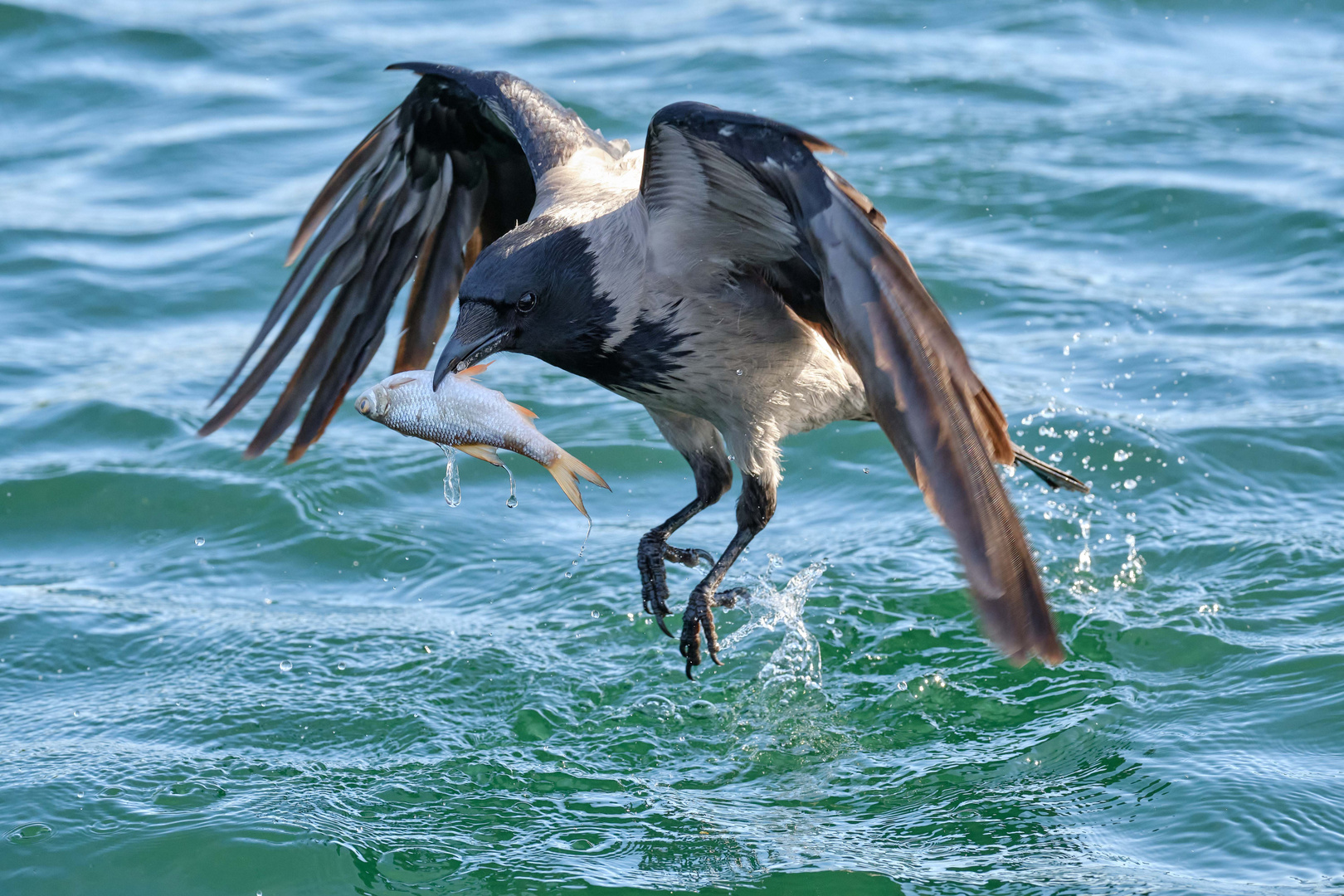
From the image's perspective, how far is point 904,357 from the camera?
3551 millimetres

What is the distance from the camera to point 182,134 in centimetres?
1090

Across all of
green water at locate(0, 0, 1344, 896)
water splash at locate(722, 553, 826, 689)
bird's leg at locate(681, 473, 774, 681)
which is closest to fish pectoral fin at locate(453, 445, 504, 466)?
bird's leg at locate(681, 473, 774, 681)

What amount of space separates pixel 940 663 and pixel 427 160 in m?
2.58

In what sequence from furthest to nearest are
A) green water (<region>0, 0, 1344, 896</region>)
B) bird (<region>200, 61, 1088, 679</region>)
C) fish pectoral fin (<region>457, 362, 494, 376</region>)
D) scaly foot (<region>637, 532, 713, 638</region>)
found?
1. scaly foot (<region>637, 532, 713, 638</region>)
2. green water (<region>0, 0, 1344, 896</region>)
3. fish pectoral fin (<region>457, 362, 494, 376</region>)
4. bird (<region>200, 61, 1088, 679</region>)

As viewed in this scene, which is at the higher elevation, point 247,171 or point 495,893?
point 247,171

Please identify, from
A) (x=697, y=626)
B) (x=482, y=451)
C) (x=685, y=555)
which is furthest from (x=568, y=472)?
(x=685, y=555)

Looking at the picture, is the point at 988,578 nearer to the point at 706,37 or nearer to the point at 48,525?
the point at 48,525

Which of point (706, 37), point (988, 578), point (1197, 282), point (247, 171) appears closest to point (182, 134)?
point (247, 171)

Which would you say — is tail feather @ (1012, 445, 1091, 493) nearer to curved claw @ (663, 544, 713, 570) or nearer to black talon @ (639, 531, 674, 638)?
curved claw @ (663, 544, 713, 570)

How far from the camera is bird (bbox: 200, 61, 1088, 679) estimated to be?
3541mm

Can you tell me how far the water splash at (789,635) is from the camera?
522 centimetres

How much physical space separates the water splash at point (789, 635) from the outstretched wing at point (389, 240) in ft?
5.05

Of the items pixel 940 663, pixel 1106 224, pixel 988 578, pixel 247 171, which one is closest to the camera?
pixel 988 578

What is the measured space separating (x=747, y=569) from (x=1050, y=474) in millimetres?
1263
